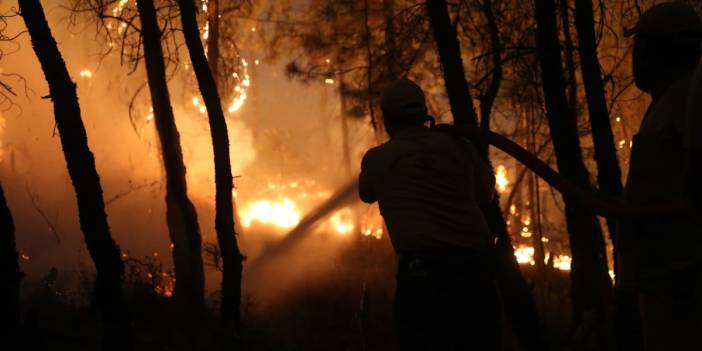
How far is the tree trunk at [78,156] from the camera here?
489cm

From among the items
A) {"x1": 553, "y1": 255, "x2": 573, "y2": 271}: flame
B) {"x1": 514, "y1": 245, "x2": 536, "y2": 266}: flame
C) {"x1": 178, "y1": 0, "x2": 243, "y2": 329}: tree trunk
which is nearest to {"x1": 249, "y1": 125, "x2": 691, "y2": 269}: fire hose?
{"x1": 178, "y1": 0, "x2": 243, "y2": 329}: tree trunk

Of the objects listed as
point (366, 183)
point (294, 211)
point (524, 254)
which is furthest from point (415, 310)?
point (294, 211)

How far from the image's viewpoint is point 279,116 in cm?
4925

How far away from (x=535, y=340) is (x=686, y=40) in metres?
4.52

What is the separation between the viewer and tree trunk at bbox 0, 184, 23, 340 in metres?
4.55

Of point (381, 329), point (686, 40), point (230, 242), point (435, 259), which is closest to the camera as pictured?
point (686, 40)

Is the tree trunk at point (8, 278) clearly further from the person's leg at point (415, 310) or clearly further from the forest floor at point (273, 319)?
the person's leg at point (415, 310)

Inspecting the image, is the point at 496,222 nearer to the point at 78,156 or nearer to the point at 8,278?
the point at 78,156

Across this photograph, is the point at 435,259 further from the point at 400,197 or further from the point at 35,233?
the point at 35,233

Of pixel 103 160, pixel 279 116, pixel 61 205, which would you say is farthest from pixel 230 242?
pixel 279 116

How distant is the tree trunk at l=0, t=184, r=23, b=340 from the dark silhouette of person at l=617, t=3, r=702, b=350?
14.3ft

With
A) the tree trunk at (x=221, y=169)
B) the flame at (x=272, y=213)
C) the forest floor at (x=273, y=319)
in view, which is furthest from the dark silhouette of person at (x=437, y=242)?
the flame at (x=272, y=213)

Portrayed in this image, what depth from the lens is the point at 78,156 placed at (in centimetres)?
491

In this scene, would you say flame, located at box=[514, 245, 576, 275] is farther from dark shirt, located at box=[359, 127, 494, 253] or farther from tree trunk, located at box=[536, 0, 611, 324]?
dark shirt, located at box=[359, 127, 494, 253]
